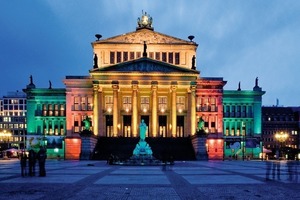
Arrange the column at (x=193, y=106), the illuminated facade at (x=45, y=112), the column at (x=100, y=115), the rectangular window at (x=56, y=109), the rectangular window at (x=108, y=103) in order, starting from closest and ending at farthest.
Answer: the column at (x=193, y=106)
the column at (x=100, y=115)
the rectangular window at (x=108, y=103)
the illuminated facade at (x=45, y=112)
the rectangular window at (x=56, y=109)

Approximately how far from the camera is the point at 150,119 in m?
106

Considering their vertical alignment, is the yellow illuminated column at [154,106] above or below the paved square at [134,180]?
above

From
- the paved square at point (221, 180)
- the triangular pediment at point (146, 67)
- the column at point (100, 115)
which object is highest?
the triangular pediment at point (146, 67)

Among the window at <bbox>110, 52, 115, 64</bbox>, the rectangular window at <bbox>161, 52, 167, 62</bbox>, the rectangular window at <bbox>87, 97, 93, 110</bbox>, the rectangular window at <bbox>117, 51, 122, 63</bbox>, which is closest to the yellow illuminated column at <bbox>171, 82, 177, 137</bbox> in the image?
the rectangular window at <bbox>161, 52, 167, 62</bbox>

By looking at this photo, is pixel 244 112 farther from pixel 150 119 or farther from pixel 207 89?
pixel 150 119

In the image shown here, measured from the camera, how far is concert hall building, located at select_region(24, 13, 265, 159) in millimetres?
102375

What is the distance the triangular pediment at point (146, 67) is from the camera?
10231 centimetres

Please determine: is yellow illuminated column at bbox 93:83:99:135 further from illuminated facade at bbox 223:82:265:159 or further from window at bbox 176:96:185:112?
illuminated facade at bbox 223:82:265:159

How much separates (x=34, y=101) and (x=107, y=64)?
19.8 m

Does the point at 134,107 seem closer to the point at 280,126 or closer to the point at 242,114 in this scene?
the point at 242,114

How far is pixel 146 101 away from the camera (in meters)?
108

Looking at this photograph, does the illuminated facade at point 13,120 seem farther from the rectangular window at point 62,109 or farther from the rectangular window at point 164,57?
the rectangular window at point 164,57

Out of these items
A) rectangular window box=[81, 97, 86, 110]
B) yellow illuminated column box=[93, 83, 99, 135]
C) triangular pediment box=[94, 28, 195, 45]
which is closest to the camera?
yellow illuminated column box=[93, 83, 99, 135]

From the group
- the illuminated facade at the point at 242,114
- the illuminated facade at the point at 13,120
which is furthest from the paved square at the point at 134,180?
the illuminated facade at the point at 13,120
